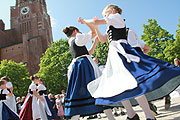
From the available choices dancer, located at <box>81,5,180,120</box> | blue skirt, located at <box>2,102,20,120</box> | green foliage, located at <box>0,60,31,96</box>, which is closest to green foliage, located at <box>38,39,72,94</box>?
green foliage, located at <box>0,60,31,96</box>

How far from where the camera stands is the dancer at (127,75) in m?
1.97

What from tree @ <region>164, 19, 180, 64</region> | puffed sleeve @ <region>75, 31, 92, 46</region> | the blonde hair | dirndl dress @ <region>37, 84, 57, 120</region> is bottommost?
dirndl dress @ <region>37, 84, 57, 120</region>

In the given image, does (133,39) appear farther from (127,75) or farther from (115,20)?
(127,75)

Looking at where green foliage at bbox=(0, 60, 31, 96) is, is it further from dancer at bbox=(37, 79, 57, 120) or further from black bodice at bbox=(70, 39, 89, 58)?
black bodice at bbox=(70, 39, 89, 58)

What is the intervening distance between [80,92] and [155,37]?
21565mm

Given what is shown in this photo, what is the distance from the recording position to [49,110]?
593cm

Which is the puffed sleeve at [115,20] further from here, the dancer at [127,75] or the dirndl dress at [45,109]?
the dirndl dress at [45,109]

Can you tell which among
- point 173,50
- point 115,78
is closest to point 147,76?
point 115,78

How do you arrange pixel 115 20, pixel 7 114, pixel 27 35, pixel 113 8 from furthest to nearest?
pixel 27 35, pixel 7 114, pixel 113 8, pixel 115 20

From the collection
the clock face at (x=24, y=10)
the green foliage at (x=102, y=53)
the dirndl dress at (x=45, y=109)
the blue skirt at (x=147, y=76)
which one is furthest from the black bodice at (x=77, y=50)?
the clock face at (x=24, y=10)

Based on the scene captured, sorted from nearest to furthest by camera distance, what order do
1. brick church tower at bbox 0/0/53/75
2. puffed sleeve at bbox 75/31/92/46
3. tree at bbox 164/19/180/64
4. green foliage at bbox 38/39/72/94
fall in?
puffed sleeve at bbox 75/31/92/46 → tree at bbox 164/19/180/64 → green foliage at bbox 38/39/72/94 → brick church tower at bbox 0/0/53/75

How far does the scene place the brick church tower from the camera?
43156 millimetres

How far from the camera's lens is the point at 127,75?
210 centimetres

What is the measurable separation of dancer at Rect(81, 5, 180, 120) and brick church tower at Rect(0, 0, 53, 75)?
4172 cm
